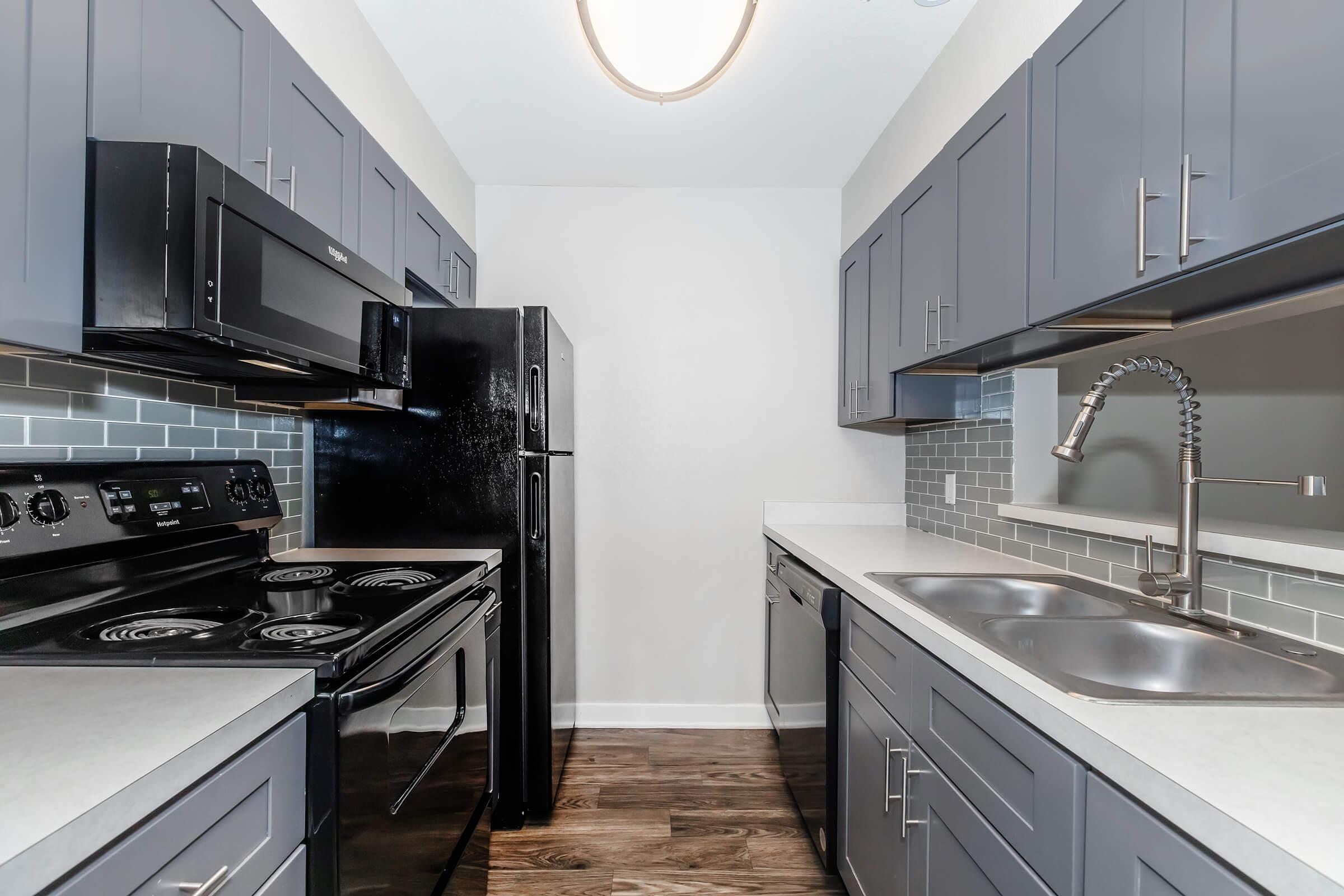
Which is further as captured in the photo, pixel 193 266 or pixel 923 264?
pixel 923 264

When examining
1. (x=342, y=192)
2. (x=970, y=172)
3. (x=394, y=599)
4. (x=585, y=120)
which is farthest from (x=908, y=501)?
(x=342, y=192)

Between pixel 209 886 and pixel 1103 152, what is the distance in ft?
5.65

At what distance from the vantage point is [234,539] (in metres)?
1.70

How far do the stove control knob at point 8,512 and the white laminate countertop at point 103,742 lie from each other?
0.31 metres

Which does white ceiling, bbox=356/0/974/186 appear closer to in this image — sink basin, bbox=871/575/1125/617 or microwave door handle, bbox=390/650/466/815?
sink basin, bbox=871/575/1125/617

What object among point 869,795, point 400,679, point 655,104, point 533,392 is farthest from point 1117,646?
point 655,104

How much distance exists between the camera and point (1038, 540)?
6.11 ft

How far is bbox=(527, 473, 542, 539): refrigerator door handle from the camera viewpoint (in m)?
2.14

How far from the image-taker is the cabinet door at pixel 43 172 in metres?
0.83

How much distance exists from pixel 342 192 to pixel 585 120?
1044mm

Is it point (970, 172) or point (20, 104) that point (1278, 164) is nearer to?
point (970, 172)

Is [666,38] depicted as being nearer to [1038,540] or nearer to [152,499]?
[152,499]

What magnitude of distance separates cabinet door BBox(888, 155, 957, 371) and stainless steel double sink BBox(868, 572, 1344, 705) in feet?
2.17

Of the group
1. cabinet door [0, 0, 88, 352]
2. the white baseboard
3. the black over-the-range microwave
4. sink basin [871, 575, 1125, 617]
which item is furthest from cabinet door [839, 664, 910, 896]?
cabinet door [0, 0, 88, 352]
